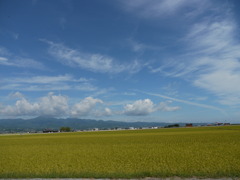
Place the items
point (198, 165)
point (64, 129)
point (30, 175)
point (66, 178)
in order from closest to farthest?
point (66, 178), point (30, 175), point (198, 165), point (64, 129)

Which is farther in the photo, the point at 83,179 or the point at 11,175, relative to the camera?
the point at 11,175

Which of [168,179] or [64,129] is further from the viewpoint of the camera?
[64,129]

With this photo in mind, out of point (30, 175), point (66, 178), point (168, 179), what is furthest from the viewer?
point (30, 175)

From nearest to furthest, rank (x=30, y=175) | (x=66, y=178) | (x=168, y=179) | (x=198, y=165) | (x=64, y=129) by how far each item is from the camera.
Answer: (x=168, y=179)
(x=66, y=178)
(x=30, y=175)
(x=198, y=165)
(x=64, y=129)

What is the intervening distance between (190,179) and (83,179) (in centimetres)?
546

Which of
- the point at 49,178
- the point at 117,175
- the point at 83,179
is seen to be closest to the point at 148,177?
the point at 117,175

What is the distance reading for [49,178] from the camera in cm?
1159

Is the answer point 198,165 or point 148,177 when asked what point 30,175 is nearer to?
point 148,177

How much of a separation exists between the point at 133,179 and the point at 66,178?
3.58m

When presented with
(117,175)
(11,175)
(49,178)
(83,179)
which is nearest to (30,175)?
(11,175)

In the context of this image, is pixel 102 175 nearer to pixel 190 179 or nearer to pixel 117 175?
pixel 117 175

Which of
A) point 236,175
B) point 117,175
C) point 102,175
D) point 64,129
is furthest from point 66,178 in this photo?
point 64,129

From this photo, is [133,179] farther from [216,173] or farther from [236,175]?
[236,175]

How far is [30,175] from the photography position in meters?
12.8
